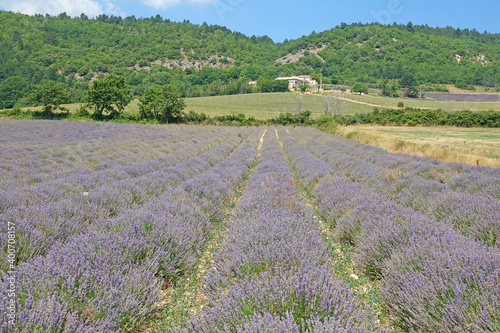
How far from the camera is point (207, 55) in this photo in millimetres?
147000

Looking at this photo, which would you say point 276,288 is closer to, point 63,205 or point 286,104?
point 63,205

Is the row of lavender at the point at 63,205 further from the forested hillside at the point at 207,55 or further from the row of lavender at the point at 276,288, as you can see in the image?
the forested hillside at the point at 207,55

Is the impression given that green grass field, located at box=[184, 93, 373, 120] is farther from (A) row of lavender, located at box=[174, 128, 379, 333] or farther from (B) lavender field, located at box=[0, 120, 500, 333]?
(A) row of lavender, located at box=[174, 128, 379, 333]

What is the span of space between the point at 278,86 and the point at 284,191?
Result: 94.7 m

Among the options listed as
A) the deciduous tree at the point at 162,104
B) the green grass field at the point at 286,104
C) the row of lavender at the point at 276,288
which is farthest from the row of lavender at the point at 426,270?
the green grass field at the point at 286,104

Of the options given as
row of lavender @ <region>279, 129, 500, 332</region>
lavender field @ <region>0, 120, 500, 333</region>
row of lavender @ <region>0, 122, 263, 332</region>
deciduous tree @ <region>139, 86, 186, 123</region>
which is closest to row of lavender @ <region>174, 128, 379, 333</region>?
lavender field @ <region>0, 120, 500, 333</region>

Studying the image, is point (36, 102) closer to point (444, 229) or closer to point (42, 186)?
point (42, 186)

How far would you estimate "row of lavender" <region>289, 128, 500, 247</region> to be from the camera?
3.83m

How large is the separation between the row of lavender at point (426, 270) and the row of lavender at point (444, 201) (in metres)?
0.66

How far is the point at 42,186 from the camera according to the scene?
5738 mm

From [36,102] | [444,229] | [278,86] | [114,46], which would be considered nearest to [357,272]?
[444,229]

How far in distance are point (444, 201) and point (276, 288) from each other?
13.7ft

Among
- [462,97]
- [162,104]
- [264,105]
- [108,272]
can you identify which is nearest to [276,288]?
[108,272]

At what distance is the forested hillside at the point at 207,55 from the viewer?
3821 inches
